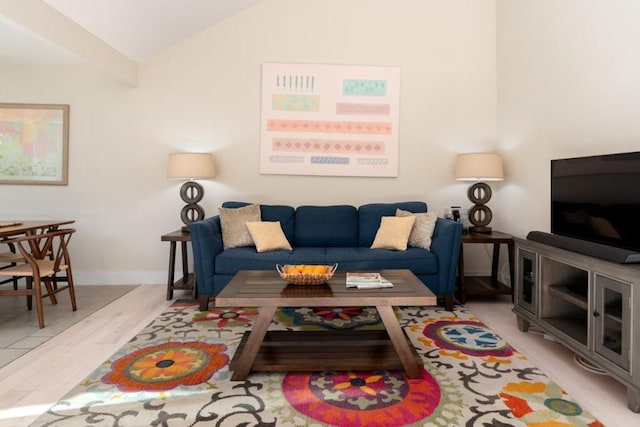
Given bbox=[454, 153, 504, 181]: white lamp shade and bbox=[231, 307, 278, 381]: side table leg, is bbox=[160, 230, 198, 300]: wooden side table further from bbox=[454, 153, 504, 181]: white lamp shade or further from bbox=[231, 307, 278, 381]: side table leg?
bbox=[454, 153, 504, 181]: white lamp shade

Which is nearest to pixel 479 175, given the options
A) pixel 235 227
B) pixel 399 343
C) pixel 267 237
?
pixel 267 237

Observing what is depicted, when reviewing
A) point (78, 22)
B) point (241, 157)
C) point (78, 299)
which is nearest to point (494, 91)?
point (241, 157)

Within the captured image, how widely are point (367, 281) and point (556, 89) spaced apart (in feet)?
7.77

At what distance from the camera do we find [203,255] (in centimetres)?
324

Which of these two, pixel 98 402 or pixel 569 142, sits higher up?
pixel 569 142

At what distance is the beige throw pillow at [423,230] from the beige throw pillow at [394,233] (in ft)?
0.22

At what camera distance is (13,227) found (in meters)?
2.91

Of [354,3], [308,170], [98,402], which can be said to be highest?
[354,3]

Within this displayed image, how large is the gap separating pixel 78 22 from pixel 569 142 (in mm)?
4037

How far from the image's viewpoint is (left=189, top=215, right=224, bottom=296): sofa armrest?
3.22 meters

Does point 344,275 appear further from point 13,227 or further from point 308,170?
point 13,227

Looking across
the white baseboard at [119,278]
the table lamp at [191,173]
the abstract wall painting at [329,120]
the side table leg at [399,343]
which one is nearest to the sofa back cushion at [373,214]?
the abstract wall painting at [329,120]

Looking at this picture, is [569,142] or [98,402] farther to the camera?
[569,142]

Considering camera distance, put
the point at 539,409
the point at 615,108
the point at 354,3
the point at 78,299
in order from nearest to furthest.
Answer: the point at 539,409 → the point at 615,108 → the point at 78,299 → the point at 354,3
